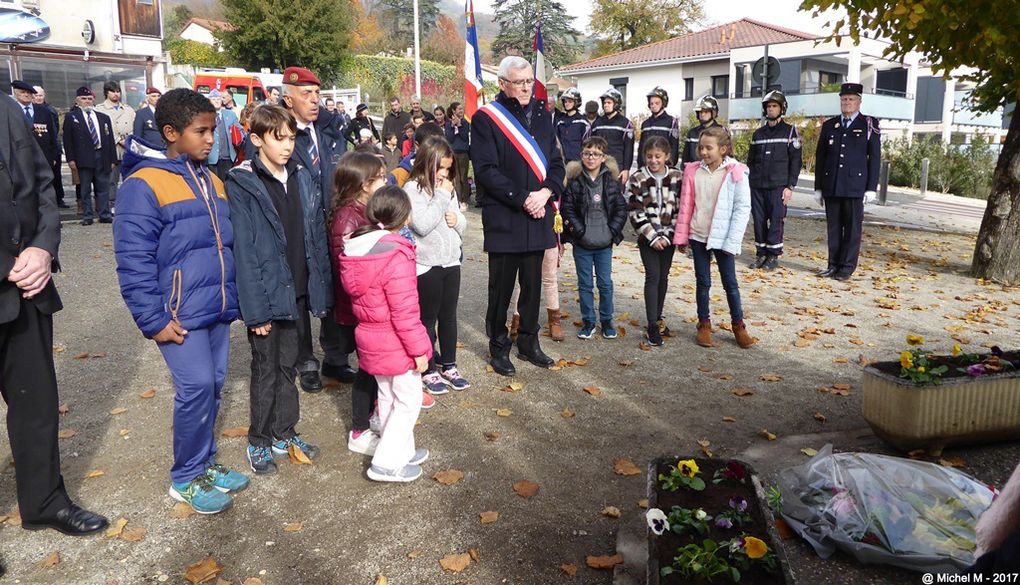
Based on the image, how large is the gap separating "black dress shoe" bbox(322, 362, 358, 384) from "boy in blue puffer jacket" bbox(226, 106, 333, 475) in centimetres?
115

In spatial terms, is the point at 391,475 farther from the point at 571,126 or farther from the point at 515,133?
the point at 571,126

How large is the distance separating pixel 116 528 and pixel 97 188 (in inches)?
442

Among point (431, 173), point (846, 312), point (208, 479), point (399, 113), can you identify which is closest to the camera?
point (208, 479)

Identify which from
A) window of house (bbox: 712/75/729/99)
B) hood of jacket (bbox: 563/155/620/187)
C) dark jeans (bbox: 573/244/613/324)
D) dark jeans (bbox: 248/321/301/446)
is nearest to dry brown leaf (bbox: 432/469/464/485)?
dark jeans (bbox: 248/321/301/446)

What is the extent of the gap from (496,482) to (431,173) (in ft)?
7.29

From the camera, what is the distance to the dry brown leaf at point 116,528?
3465mm

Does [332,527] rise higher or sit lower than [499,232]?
lower

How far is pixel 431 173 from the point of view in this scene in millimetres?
5043

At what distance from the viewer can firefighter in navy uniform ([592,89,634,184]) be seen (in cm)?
1107

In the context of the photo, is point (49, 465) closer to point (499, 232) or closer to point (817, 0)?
point (499, 232)

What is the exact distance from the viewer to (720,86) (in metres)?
44.5

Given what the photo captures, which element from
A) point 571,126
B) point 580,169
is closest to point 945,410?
point 580,169

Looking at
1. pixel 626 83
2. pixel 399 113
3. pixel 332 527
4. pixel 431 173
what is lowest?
pixel 332 527

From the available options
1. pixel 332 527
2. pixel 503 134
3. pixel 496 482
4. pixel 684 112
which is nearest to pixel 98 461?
pixel 332 527
